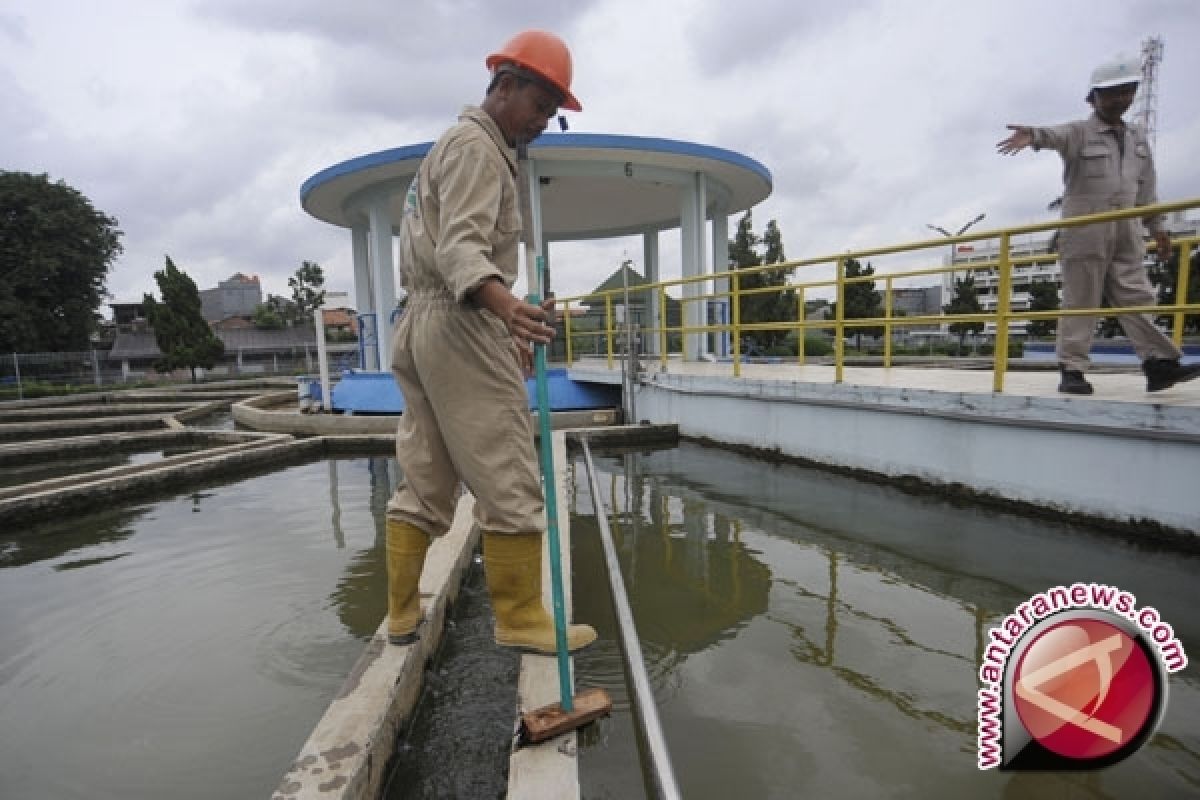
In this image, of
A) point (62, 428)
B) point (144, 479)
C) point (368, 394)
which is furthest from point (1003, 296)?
point (62, 428)

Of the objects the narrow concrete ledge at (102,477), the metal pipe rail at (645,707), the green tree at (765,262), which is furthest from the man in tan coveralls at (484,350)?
the green tree at (765,262)

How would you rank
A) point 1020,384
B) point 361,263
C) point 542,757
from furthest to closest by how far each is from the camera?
1. point 361,263
2. point 1020,384
3. point 542,757

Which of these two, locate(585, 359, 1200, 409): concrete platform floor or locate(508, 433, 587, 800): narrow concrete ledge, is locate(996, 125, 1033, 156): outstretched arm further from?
locate(508, 433, 587, 800): narrow concrete ledge

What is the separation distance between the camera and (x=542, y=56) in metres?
1.58

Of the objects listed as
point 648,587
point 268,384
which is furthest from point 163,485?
point 268,384

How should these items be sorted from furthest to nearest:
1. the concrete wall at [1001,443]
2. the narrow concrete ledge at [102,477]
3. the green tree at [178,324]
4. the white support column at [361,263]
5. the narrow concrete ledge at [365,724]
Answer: the green tree at [178,324], the white support column at [361,263], the narrow concrete ledge at [102,477], the concrete wall at [1001,443], the narrow concrete ledge at [365,724]

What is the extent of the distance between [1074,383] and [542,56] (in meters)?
3.79

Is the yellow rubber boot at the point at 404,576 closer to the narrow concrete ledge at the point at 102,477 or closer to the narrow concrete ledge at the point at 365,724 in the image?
the narrow concrete ledge at the point at 365,724

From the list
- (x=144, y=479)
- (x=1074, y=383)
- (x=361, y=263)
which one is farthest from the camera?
(x=361, y=263)

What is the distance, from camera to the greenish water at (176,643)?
5.45 feet

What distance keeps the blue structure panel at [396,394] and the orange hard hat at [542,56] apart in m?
6.76

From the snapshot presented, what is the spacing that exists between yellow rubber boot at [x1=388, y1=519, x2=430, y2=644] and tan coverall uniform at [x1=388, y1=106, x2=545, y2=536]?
274 millimetres

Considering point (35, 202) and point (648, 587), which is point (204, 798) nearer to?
point (648, 587)

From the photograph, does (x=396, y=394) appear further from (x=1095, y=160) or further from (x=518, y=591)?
(x=1095, y=160)
